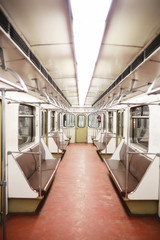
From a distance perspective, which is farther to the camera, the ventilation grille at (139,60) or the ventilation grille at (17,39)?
the ventilation grille at (139,60)

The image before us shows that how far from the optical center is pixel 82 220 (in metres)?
2.54

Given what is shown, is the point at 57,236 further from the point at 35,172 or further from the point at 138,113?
the point at 138,113

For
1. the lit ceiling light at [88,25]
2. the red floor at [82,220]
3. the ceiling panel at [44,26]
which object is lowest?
the red floor at [82,220]

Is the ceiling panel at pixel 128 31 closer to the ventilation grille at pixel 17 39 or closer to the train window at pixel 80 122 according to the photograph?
the ventilation grille at pixel 17 39

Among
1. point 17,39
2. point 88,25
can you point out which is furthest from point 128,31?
point 17,39

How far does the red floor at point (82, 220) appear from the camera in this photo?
220cm

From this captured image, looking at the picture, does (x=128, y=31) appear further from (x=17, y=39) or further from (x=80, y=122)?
(x=80, y=122)

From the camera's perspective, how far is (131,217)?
8.70 ft

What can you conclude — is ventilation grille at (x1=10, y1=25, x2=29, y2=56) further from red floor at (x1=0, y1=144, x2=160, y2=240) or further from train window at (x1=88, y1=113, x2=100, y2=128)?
train window at (x1=88, y1=113, x2=100, y2=128)

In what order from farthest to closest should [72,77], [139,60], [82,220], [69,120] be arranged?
1. [69,120]
2. [72,77]
3. [82,220]
4. [139,60]

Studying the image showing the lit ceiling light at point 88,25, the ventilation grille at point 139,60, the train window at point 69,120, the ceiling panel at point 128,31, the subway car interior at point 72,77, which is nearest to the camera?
the lit ceiling light at point 88,25

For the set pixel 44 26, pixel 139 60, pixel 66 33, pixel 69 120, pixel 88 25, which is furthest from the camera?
pixel 69 120

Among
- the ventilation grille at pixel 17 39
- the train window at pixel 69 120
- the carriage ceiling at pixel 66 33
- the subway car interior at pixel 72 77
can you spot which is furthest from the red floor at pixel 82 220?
the train window at pixel 69 120

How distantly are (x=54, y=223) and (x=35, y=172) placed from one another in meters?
1.46
